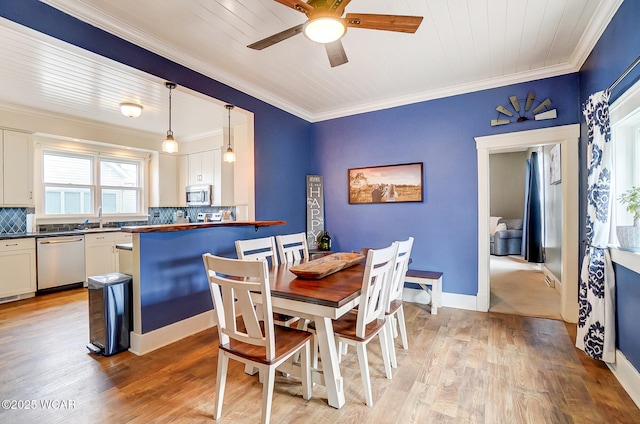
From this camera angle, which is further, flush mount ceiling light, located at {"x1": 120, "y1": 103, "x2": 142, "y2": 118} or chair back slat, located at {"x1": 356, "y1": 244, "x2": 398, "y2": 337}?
flush mount ceiling light, located at {"x1": 120, "y1": 103, "x2": 142, "y2": 118}

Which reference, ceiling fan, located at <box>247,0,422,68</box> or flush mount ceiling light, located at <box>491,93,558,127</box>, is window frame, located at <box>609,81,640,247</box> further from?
ceiling fan, located at <box>247,0,422,68</box>

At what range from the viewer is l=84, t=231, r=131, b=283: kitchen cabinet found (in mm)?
4656

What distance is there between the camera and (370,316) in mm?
1890

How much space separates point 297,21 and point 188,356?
9.46 ft

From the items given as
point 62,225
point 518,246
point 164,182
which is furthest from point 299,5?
point 518,246

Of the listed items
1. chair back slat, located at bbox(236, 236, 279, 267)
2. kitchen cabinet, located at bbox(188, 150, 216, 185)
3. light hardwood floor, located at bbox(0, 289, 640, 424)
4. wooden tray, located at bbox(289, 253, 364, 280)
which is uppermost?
kitchen cabinet, located at bbox(188, 150, 216, 185)

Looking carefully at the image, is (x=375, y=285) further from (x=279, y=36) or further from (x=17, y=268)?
(x=17, y=268)

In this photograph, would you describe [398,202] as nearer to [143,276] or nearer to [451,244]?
[451,244]

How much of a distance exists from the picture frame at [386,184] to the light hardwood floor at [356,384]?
177 centimetres

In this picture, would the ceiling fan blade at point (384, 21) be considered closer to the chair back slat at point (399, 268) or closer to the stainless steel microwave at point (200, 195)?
the chair back slat at point (399, 268)

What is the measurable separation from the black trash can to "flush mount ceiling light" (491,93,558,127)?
165 inches

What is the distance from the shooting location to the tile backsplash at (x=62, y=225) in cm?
429

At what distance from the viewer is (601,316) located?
2.16 m

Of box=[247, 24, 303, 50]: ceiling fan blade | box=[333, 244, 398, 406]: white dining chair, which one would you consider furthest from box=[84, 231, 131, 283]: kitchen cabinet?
box=[333, 244, 398, 406]: white dining chair
